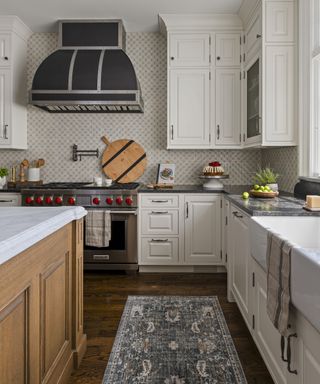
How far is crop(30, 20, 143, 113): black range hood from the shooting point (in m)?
4.06

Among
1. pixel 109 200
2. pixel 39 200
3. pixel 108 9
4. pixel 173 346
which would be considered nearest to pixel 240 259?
pixel 173 346

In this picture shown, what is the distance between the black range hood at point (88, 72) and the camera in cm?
406

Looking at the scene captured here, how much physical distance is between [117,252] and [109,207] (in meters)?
0.48

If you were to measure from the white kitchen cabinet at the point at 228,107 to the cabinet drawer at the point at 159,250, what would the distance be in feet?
4.01

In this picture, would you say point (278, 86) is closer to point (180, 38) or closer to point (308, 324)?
point (180, 38)

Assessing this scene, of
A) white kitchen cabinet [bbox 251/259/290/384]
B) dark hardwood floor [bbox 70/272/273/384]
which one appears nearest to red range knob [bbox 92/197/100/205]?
dark hardwood floor [bbox 70/272/273/384]

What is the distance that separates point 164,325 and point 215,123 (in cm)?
236

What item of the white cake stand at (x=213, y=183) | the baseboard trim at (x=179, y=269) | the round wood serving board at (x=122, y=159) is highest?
the round wood serving board at (x=122, y=159)

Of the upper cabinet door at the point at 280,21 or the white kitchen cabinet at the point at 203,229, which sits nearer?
the upper cabinet door at the point at 280,21

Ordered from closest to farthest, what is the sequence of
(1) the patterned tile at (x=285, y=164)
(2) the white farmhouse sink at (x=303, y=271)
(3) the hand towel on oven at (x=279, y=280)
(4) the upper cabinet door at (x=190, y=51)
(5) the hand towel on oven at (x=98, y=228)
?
(2) the white farmhouse sink at (x=303, y=271)
(3) the hand towel on oven at (x=279, y=280)
(1) the patterned tile at (x=285, y=164)
(5) the hand towel on oven at (x=98, y=228)
(4) the upper cabinet door at (x=190, y=51)

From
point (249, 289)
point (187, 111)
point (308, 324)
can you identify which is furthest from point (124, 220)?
point (308, 324)

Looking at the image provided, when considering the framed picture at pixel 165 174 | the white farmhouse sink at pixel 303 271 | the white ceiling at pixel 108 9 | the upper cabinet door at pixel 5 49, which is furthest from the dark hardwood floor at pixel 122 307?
the white ceiling at pixel 108 9

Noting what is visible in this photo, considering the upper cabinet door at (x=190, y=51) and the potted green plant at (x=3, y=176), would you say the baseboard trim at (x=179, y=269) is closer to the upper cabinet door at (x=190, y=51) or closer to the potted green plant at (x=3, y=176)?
the potted green plant at (x=3, y=176)

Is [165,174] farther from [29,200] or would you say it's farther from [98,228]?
[29,200]
